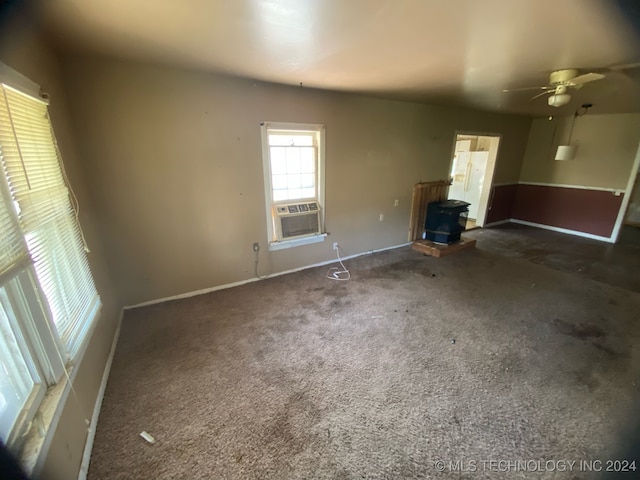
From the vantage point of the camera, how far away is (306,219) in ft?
11.0

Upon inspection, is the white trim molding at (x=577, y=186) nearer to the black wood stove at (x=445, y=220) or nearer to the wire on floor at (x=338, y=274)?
the black wood stove at (x=445, y=220)

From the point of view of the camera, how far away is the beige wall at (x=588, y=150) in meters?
4.44

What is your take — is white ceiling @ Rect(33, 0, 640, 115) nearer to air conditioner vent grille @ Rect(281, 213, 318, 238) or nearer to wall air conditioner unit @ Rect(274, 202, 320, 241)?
wall air conditioner unit @ Rect(274, 202, 320, 241)

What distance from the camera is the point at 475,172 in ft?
18.5

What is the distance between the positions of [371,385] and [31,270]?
198 cm

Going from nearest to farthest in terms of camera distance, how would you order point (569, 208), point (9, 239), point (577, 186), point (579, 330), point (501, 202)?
point (9, 239) → point (579, 330) → point (577, 186) → point (569, 208) → point (501, 202)

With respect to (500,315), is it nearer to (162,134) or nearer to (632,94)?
(632,94)

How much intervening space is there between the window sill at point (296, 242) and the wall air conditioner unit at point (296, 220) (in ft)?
0.19

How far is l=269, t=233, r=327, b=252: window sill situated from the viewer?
3252mm

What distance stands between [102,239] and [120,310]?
28.0 inches

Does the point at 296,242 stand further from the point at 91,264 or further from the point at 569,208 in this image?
the point at 569,208

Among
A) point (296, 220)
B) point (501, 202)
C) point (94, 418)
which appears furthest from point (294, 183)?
point (501, 202)

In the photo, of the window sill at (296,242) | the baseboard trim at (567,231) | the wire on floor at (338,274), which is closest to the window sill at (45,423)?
the window sill at (296,242)

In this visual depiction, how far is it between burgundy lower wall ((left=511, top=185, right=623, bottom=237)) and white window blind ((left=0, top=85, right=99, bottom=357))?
7471 mm
